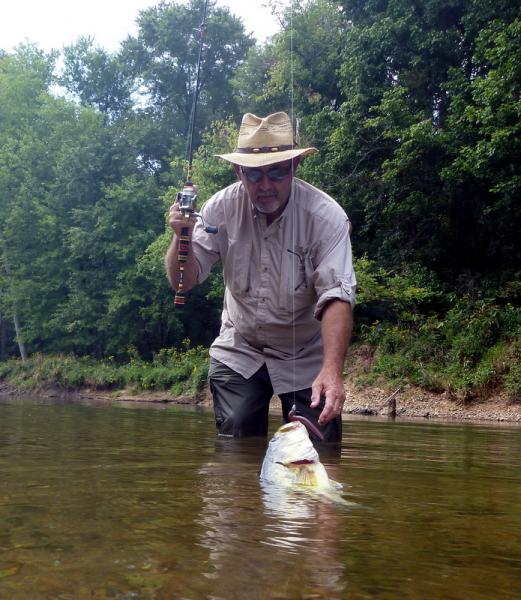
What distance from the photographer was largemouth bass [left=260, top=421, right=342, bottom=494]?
2.80m

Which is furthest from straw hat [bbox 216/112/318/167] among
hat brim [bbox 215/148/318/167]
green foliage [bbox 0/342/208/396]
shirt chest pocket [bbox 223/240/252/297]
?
green foliage [bbox 0/342/208/396]

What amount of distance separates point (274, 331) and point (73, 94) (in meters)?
36.3

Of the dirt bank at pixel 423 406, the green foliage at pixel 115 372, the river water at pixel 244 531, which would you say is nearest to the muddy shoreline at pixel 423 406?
the dirt bank at pixel 423 406

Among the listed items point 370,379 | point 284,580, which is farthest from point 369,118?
point 284,580

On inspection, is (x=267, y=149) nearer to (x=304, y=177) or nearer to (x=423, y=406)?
(x=423, y=406)

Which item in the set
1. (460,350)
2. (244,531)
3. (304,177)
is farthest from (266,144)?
(304,177)

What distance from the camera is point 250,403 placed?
4.30 meters

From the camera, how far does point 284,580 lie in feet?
5.00

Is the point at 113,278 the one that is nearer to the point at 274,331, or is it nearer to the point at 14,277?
the point at 14,277

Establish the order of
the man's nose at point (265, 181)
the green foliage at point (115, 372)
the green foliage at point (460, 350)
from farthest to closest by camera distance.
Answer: the green foliage at point (115, 372)
the green foliage at point (460, 350)
the man's nose at point (265, 181)

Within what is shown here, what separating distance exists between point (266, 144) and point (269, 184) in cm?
22

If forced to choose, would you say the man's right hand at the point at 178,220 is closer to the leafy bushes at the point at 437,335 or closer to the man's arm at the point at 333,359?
the man's arm at the point at 333,359

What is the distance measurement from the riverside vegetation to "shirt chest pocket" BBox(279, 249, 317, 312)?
25.7 ft

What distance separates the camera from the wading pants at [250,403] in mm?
4227
